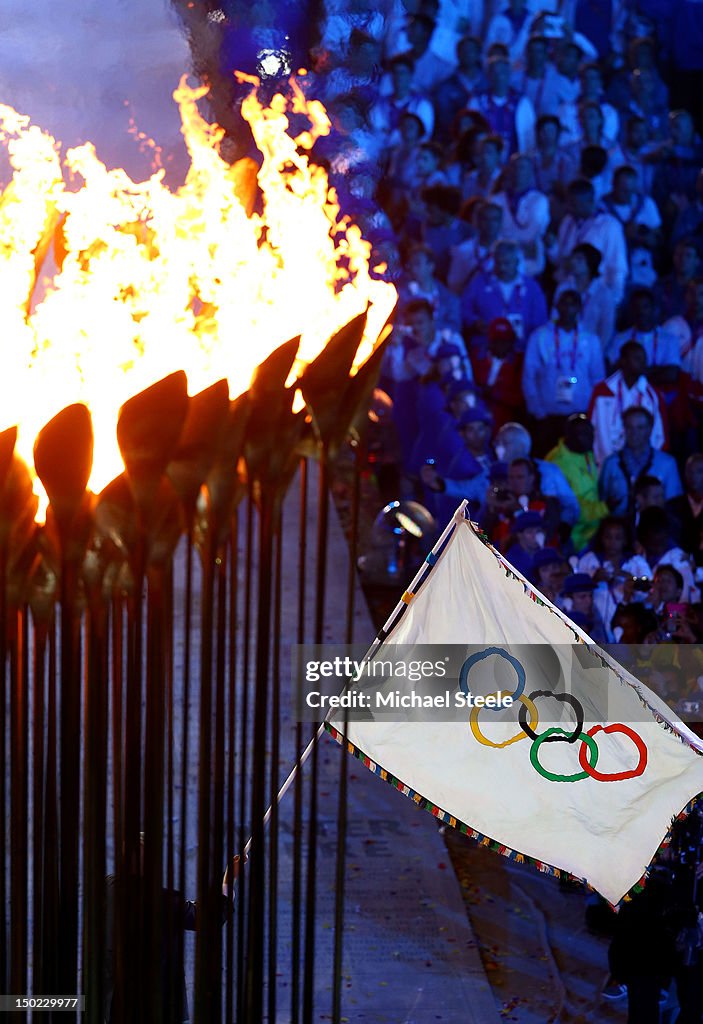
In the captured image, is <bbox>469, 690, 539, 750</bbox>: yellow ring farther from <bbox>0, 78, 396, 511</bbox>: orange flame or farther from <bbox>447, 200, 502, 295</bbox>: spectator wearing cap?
<bbox>447, 200, 502, 295</bbox>: spectator wearing cap

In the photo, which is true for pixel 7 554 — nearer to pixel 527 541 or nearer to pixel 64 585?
pixel 64 585

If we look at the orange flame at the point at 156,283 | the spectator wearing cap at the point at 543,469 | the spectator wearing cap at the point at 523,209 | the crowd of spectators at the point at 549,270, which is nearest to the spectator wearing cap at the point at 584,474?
the crowd of spectators at the point at 549,270

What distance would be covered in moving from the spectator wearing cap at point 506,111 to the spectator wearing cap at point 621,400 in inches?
105

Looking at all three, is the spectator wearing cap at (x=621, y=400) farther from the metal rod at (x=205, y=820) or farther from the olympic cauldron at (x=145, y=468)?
the metal rod at (x=205, y=820)

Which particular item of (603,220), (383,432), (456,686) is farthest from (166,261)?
(603,220)

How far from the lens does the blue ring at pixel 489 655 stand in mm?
4715

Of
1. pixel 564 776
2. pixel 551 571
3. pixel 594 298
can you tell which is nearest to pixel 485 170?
pixel 594 298

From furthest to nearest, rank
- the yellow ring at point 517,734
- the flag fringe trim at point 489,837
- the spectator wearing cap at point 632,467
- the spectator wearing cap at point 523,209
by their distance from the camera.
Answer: the spectator wearing cap at point 523,209 < the spectator wearing cap at point 632,467 < the yellow ring at point 517,734 < the flag fringe trim at point 489,837

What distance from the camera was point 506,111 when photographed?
33.6 ft

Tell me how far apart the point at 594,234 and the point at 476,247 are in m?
0.82

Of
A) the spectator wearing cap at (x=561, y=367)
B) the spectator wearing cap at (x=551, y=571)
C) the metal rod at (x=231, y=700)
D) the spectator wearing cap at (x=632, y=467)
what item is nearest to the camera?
the metal rod at (x=231, y=700)

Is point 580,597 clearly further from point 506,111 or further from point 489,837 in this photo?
point 506,111

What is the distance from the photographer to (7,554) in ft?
10.6

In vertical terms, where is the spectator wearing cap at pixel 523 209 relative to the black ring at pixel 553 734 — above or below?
above
